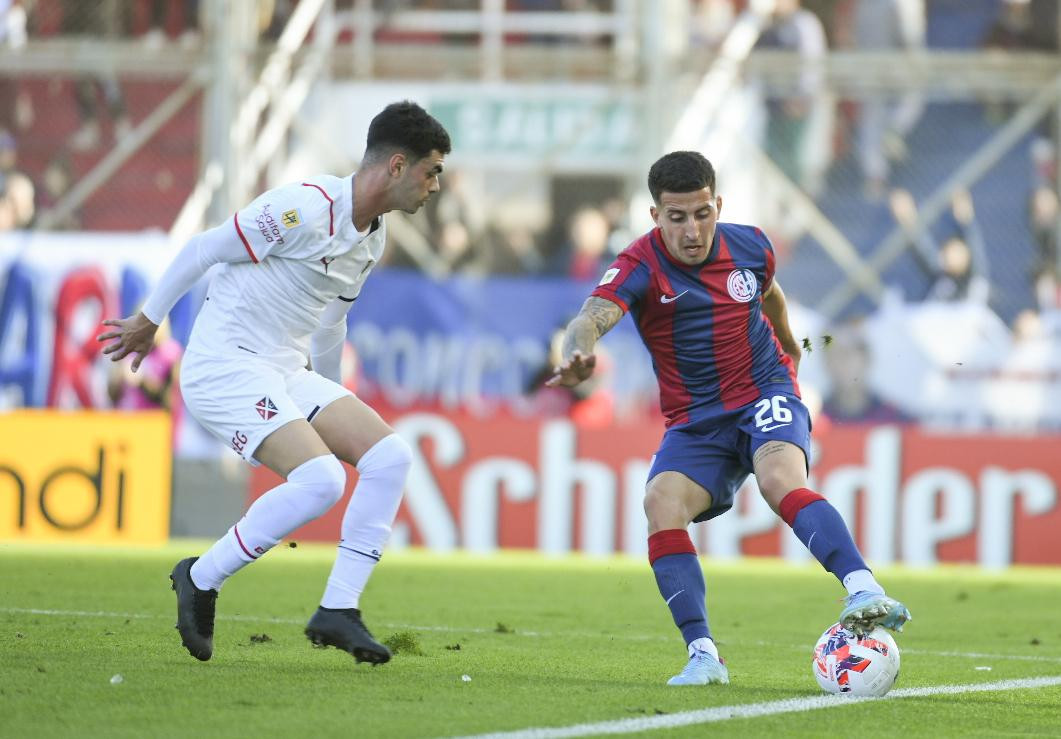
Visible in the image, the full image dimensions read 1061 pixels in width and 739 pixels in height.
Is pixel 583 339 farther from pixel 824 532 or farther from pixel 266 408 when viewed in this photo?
pixel 266 408

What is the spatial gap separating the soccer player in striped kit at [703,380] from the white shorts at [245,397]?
114cm

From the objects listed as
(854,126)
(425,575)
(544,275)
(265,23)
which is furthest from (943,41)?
(425,575)

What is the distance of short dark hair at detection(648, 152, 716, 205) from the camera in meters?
6.36

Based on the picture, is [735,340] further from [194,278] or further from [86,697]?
[86,697]

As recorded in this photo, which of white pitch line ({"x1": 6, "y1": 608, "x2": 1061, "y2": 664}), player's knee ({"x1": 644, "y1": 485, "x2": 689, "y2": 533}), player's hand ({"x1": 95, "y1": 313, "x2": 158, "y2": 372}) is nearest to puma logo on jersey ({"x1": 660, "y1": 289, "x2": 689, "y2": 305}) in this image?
player's knee ({"x1": 644, "y1": 485, "x2": 689, "y2": 533})

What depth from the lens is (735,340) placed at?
266 inches

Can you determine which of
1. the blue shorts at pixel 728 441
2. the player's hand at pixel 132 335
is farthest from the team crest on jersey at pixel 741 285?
the player's hand at pixel 132 335

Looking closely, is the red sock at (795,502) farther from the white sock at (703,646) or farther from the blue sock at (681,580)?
the white sock at (703,646)

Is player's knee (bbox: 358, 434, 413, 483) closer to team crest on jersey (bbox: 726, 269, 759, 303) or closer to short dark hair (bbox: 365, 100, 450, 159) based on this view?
short dark hair (bbox: 365, 100, 450, 159)

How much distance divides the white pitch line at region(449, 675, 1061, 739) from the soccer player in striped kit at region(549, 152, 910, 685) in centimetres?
47

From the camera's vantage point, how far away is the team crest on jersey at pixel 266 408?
6.47 metres

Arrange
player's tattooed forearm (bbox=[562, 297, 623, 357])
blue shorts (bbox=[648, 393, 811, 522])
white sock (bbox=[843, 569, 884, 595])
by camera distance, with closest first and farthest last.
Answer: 1. white sock (bbox=[843, 569, 884, 595])
2. player's tattooed forearm (bbox=[562, 297, 623, 357])
3. blue shorts (bbox=[648, 393, 811, 522])

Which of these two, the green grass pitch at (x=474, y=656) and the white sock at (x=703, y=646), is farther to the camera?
the white sock at (x=703, y=646)

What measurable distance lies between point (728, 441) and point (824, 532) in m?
0.66
